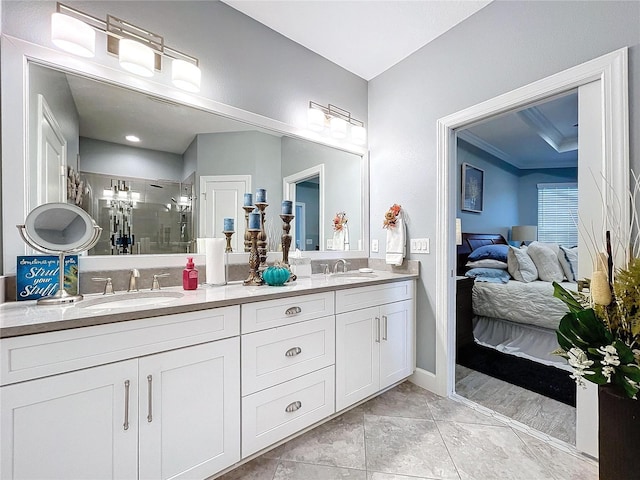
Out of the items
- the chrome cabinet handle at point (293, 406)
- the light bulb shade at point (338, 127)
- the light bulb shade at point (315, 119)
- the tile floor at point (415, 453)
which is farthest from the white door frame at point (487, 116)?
the chrome cabinet handle at point (293, 406)

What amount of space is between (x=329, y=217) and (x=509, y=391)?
6.35ft

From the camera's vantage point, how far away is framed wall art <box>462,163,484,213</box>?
3.65 meters

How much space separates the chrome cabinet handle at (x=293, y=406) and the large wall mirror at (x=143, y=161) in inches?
39.6

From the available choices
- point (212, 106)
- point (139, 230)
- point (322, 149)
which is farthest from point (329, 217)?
point (139, 230)

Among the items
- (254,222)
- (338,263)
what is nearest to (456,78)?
(338,263)

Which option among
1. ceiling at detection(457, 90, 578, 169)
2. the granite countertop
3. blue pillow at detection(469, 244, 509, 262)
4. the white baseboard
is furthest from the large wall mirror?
blue pillow at detection(469, 244, 509, 262)

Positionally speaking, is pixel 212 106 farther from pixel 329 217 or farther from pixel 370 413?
pixel 370 413

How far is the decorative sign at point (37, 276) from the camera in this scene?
3.82ft

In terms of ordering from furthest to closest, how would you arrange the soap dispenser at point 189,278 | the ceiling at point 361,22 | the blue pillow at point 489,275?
the blue pillow at point 489,275, the ceiling at point 361,22, the soap dispenser at point 189,278

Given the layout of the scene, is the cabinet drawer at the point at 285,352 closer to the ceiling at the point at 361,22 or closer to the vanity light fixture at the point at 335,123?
the vanity light fixture at the point at 335,123

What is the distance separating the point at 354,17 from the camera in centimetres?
193

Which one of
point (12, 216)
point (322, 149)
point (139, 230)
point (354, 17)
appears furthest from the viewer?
point (322, 149)

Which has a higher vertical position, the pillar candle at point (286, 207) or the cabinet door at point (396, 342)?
the pillar candle at point (286, 207)

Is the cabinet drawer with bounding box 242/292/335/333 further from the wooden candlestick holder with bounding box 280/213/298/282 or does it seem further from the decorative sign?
the decorative sign
